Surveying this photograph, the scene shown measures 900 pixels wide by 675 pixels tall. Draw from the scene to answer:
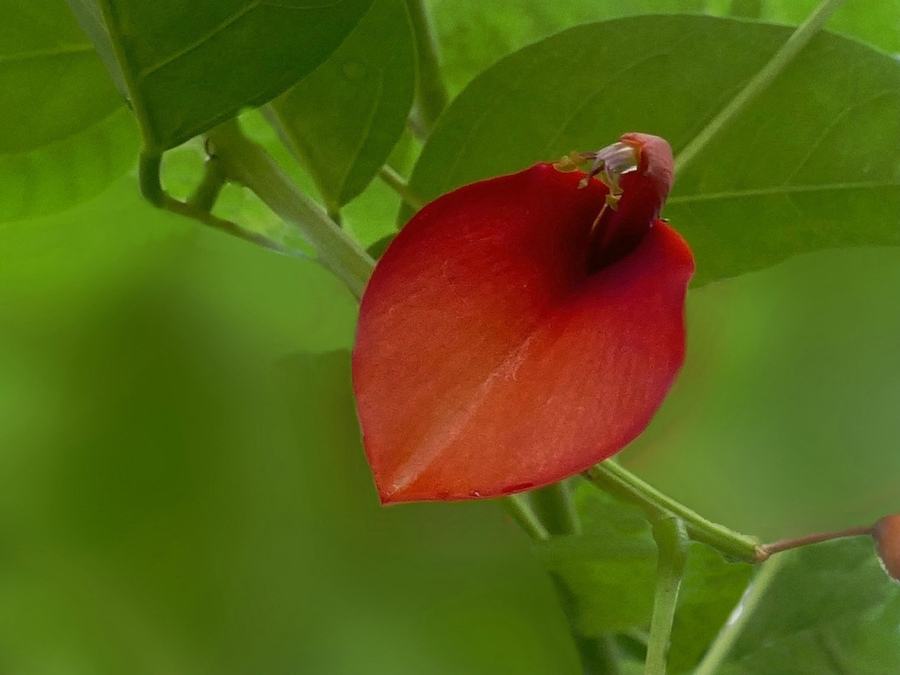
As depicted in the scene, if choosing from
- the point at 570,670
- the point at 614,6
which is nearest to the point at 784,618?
the point at 570,670

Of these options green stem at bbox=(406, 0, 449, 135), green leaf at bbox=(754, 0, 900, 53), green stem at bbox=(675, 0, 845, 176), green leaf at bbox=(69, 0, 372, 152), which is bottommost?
green leaf at bbox=(754, 0, 900, 53)

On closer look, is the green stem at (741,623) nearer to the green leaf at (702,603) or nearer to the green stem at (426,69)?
the green leaf at (702,603)

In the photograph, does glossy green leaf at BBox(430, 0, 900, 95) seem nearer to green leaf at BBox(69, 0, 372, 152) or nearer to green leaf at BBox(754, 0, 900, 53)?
green leaf at BBox(754, 0, 900, 53)

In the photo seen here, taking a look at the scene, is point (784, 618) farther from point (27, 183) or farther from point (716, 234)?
point (27, 183)

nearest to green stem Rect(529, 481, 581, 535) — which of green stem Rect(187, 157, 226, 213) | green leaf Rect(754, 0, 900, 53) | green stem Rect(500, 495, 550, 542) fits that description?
green stem Rect(500, 495, 550, 542)

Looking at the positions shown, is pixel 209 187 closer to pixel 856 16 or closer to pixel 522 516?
pixel 522 516
